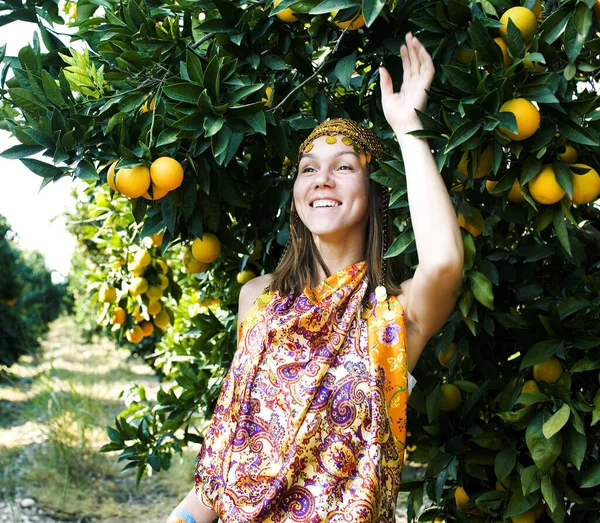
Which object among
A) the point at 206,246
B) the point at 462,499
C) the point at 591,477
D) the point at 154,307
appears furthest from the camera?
the point at 154,307

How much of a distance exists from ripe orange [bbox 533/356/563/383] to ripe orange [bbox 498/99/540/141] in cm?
70

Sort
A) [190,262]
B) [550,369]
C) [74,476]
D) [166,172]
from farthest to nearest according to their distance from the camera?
1. [74,476]
2. [190,262]
3. [550,369]
4. [166,172]

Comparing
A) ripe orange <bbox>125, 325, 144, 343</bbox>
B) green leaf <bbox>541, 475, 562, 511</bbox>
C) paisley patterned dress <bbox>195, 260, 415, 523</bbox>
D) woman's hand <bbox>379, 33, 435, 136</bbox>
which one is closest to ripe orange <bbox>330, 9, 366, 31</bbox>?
woman's hand <bbox>379, 33, 435, 136</bbox>

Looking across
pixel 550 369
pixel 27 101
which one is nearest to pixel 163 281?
pixel 27 101

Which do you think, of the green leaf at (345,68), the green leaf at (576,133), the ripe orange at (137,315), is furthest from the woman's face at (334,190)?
the ripe orange at (137,315)

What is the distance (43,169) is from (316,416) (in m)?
0.89

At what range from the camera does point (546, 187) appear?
1.40 meters

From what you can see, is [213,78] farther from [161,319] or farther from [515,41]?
[161,319]

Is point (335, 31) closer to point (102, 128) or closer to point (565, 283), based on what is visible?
point (102, 128)

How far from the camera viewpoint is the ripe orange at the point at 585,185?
1425 millimetres

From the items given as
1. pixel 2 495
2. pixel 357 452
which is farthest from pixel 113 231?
pixel 2 495

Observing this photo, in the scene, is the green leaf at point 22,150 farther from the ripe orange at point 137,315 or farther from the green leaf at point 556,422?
the ripe orange at point 137,315

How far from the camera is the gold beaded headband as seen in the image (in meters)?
1.76

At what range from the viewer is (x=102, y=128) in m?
1.62
